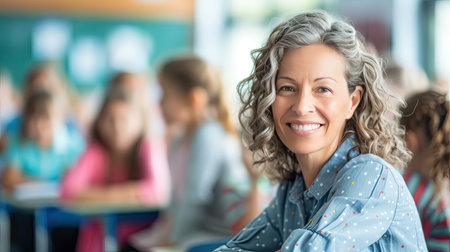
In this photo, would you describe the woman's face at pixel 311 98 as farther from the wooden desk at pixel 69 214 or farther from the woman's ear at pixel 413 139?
the wooden desk at pixel 69 214

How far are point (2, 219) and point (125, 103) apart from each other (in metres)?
2.97

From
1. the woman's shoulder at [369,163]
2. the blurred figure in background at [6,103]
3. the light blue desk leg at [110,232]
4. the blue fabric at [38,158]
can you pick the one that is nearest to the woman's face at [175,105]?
the light blue desk leg at [110,232]

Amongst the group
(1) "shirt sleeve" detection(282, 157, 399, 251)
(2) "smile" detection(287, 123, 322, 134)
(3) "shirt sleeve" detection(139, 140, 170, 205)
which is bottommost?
(3) "shirt sleeve" detection(139, 140, 170, 205)

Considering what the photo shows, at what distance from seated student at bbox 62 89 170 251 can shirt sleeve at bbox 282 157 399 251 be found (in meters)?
2.49

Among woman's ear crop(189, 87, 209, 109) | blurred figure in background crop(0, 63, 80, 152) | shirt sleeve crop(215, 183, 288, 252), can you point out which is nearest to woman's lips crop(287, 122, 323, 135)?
shirt sleeve crop(215, 183, 288, 252)

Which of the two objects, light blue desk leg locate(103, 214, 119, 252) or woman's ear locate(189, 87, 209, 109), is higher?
woman's ear locate(189, 87, 209, 109)

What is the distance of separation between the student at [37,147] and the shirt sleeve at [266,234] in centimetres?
301

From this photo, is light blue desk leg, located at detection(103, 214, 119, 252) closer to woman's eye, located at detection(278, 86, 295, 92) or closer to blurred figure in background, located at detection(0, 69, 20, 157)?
woman's eye, located at detection(278, 86, 295, 92)

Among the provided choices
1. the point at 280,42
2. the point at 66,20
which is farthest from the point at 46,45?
the point at 280,42

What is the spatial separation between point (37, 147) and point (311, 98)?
333 cm

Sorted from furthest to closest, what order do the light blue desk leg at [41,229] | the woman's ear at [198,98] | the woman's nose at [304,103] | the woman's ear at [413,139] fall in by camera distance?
the light blue desk leg at [41,229] < the woman's ear at [198,98] < the woman's ear at [413,139] < the woman's nose at [304,103]

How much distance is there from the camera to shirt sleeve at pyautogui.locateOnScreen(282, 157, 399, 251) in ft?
3.30

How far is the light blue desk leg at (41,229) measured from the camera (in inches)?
148

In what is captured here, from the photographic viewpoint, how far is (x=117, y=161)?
3.58 m
